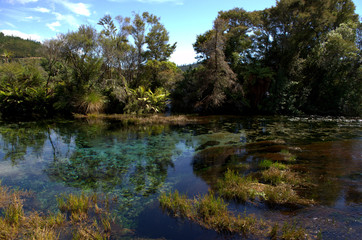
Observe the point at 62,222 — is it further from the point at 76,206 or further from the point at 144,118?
the point at 144,118

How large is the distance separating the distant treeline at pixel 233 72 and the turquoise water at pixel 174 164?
5.42 metres

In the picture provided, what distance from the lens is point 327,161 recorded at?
8.05m

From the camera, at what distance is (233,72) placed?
2003 centimetres

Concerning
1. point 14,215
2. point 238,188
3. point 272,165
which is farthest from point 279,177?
point 14,215

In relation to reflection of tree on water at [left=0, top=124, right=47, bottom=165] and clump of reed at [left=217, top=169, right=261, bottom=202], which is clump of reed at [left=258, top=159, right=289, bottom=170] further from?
reflection of tree on water at [left=0, top=124, right=47, bottom=165]

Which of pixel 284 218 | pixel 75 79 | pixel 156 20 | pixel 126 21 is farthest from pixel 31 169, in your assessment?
pixel 156 20

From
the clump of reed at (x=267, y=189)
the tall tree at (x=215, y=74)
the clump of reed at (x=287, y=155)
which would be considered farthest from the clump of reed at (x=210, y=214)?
the tall tree at (x=215, y=74)

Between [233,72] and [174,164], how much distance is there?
45.7ft

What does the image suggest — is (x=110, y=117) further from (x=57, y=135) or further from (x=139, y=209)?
(x=139, y=209)

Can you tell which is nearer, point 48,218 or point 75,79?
point 48,218

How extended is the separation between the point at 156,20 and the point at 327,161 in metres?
21.0

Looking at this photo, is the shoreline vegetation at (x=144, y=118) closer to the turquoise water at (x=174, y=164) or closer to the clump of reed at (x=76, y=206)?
the turquoise water at (x=174, y=164)

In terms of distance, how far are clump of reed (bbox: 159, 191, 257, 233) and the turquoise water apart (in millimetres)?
207

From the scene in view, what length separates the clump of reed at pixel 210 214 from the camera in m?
4.30
